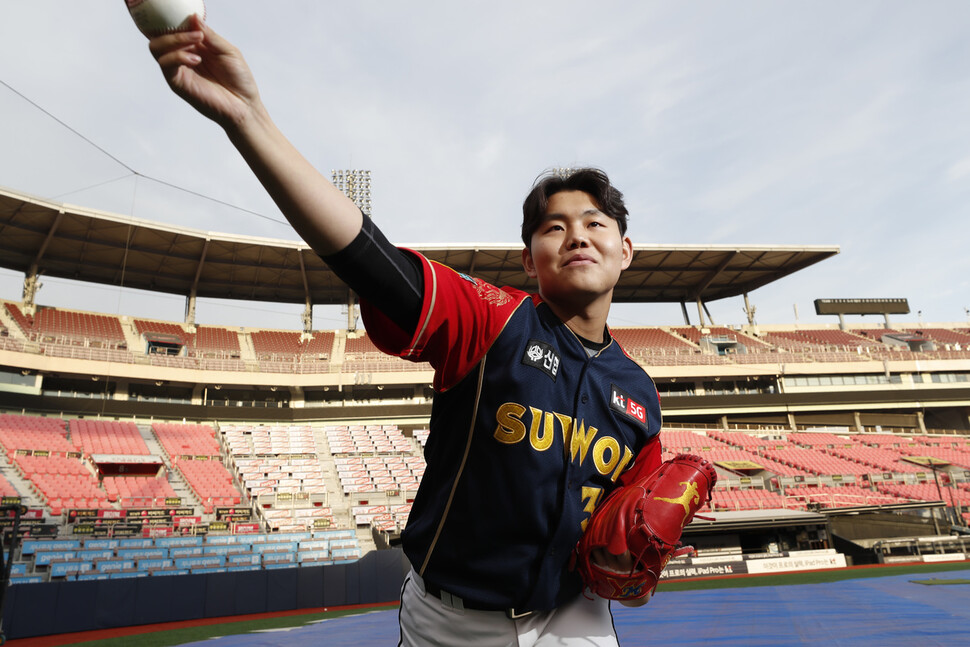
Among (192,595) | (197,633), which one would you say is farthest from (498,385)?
(192,595)

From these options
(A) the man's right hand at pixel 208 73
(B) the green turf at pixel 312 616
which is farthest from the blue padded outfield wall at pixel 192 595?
(A) the man's right hand at pixel 208 73

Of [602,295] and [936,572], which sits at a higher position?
[602,295]

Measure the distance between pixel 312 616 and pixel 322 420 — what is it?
17275 millimetres

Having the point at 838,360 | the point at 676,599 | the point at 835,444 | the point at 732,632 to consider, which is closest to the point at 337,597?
the point at 676,599

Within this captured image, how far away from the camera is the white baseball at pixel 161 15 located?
1094 mm

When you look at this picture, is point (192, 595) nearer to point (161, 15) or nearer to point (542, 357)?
point (542, 357)

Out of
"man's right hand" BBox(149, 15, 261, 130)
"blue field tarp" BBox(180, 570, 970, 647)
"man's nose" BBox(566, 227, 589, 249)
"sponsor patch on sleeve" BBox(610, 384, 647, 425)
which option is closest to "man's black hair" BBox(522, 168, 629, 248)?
"man's nose" BBox(566, 227, 589, 249)

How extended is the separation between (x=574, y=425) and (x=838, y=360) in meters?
39.1

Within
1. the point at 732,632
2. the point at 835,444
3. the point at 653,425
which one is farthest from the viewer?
the point at 835,444

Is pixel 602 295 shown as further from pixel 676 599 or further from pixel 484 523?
pixel 676 599

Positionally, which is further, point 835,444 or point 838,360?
point 838,360

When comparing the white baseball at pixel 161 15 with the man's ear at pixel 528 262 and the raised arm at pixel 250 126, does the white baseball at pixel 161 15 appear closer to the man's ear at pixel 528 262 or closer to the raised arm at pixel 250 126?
the raised arm at pixel 250 126

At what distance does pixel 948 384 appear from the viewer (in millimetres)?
34344

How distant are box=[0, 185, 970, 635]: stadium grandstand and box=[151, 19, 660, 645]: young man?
9.89 meters
